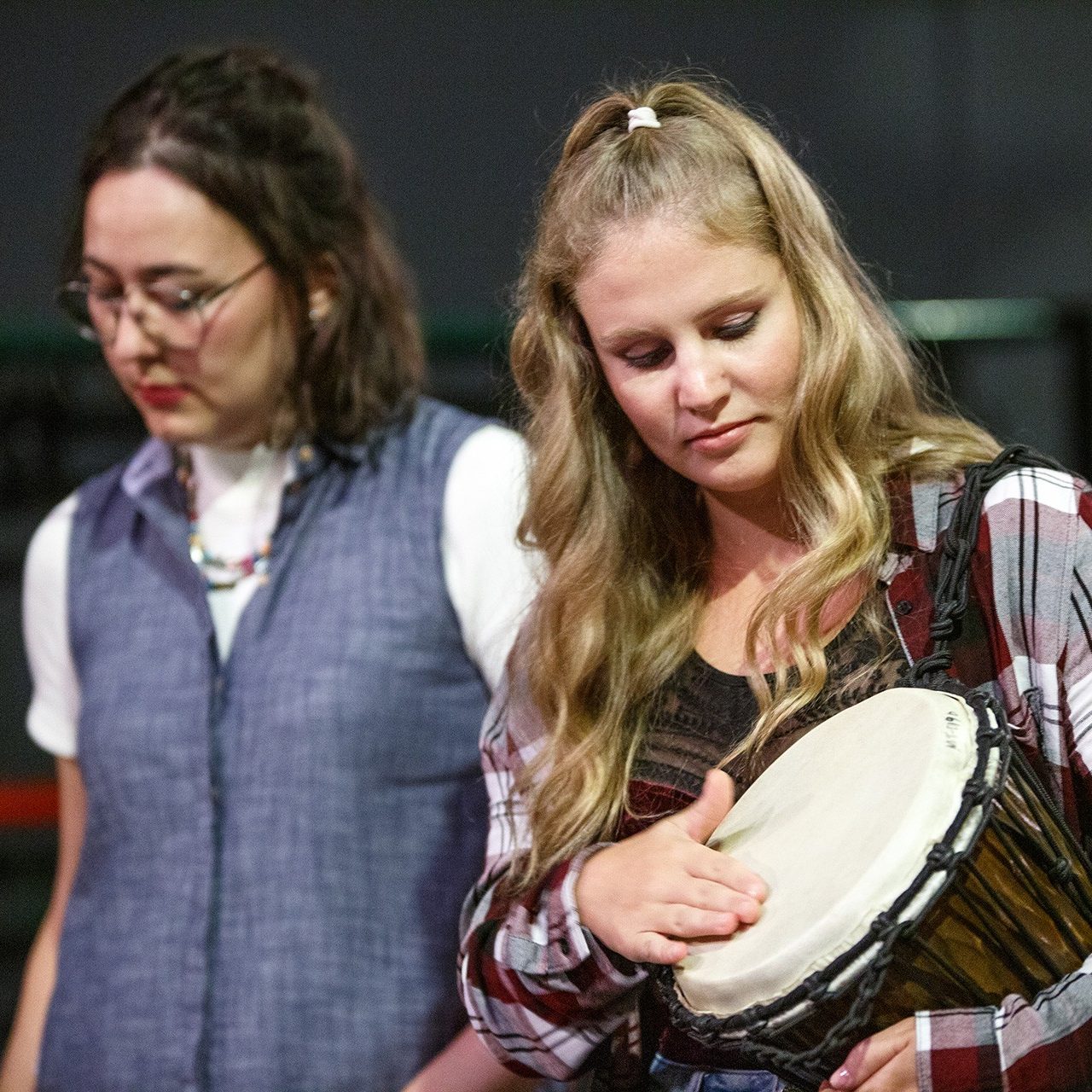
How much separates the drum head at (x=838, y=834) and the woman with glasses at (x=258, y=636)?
553 mm

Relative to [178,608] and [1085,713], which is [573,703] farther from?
[178,608]

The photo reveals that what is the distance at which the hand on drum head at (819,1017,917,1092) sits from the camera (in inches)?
48.6

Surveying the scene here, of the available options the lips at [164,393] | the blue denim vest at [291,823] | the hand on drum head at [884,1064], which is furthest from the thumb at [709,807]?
the lips at [164,393]

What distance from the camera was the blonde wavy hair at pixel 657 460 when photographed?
1.46 m

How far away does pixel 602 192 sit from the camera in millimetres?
1494

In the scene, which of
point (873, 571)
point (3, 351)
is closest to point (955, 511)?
point (873, 571)

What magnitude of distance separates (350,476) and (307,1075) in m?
0.77

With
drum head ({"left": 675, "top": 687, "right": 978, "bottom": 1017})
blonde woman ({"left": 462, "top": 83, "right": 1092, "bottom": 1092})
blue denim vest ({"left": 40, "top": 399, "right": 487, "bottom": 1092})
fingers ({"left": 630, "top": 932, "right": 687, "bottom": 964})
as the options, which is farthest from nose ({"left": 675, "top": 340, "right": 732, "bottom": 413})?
blue denim vest ({"left": 40, "top": 399, "right": 487, "bottom": 1092})

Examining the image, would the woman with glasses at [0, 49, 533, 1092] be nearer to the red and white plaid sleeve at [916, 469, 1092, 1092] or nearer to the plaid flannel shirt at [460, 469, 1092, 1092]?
the plaid flannel shirt at [460, 469, 1092, 1092]

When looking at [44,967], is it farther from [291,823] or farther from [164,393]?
[164,393]

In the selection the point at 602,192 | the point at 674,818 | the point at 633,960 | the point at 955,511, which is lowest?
the point at 633,960

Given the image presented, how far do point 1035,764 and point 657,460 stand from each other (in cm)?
52

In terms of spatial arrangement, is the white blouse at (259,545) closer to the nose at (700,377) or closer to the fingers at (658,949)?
the nose at (700,377)

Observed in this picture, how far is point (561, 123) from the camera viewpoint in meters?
3.97
